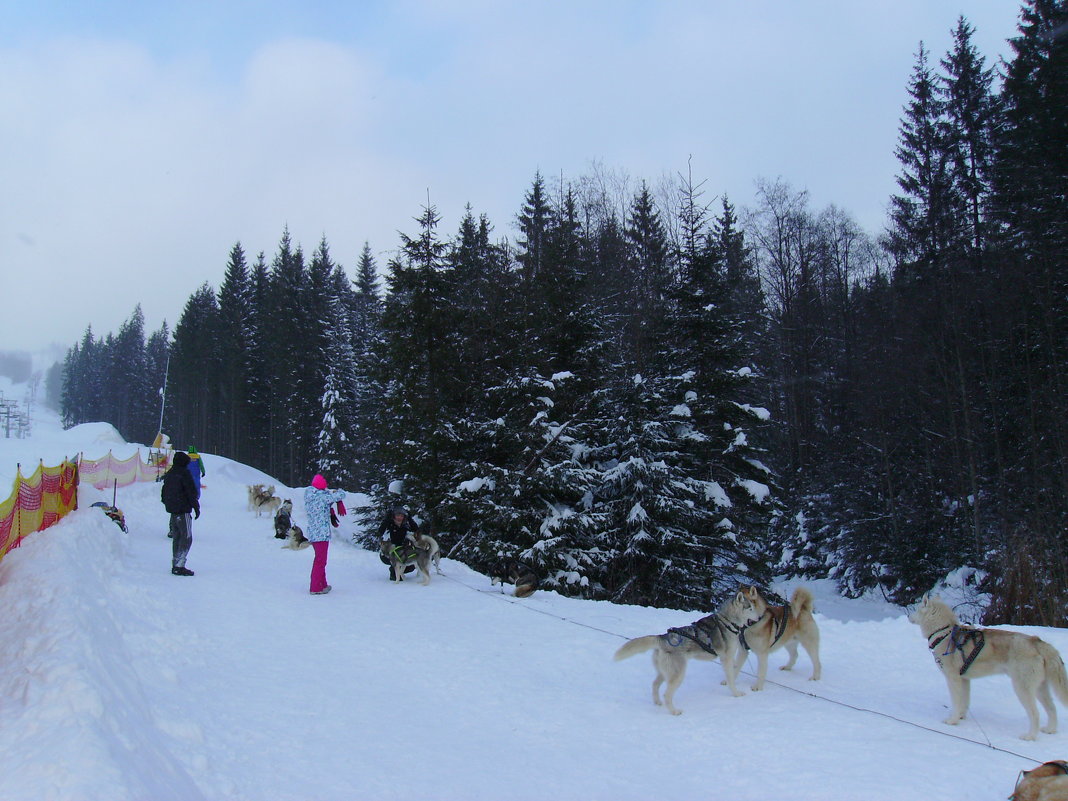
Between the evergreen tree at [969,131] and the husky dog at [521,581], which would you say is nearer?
the husky dog at [521,581]

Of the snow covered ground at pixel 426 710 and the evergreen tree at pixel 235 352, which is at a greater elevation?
the evergreen tree at pixel 235 352

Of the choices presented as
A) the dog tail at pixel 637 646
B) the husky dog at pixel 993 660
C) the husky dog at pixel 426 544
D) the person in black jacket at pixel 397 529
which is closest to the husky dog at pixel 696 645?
the dog tail at pixel 637 646

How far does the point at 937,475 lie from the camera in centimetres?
2406

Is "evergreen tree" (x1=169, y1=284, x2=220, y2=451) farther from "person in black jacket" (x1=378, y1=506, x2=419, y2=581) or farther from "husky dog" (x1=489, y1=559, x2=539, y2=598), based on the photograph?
"husky dog" (x1=489, y1=559, x2=539, y2=598)

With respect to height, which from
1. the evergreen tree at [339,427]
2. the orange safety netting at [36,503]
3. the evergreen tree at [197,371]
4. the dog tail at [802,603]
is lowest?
the dog tail at [802,603]

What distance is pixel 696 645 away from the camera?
6.18 m

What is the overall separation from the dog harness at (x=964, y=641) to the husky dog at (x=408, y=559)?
8.87m

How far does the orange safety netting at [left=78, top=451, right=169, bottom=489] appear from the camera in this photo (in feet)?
83.4

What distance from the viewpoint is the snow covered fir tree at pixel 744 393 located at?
17.3m

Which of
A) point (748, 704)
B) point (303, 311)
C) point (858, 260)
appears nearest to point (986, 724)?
point (748, 704)

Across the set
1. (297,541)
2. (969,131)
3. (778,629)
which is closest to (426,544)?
(297,541)

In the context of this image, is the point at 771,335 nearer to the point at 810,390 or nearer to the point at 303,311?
the point at 810,390

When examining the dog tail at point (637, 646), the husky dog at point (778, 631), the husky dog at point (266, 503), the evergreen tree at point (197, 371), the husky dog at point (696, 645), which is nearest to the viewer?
the husky dog at point (696, 645)

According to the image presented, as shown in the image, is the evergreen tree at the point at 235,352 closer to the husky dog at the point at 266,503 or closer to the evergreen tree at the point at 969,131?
the husky dog at the point at 266,503
